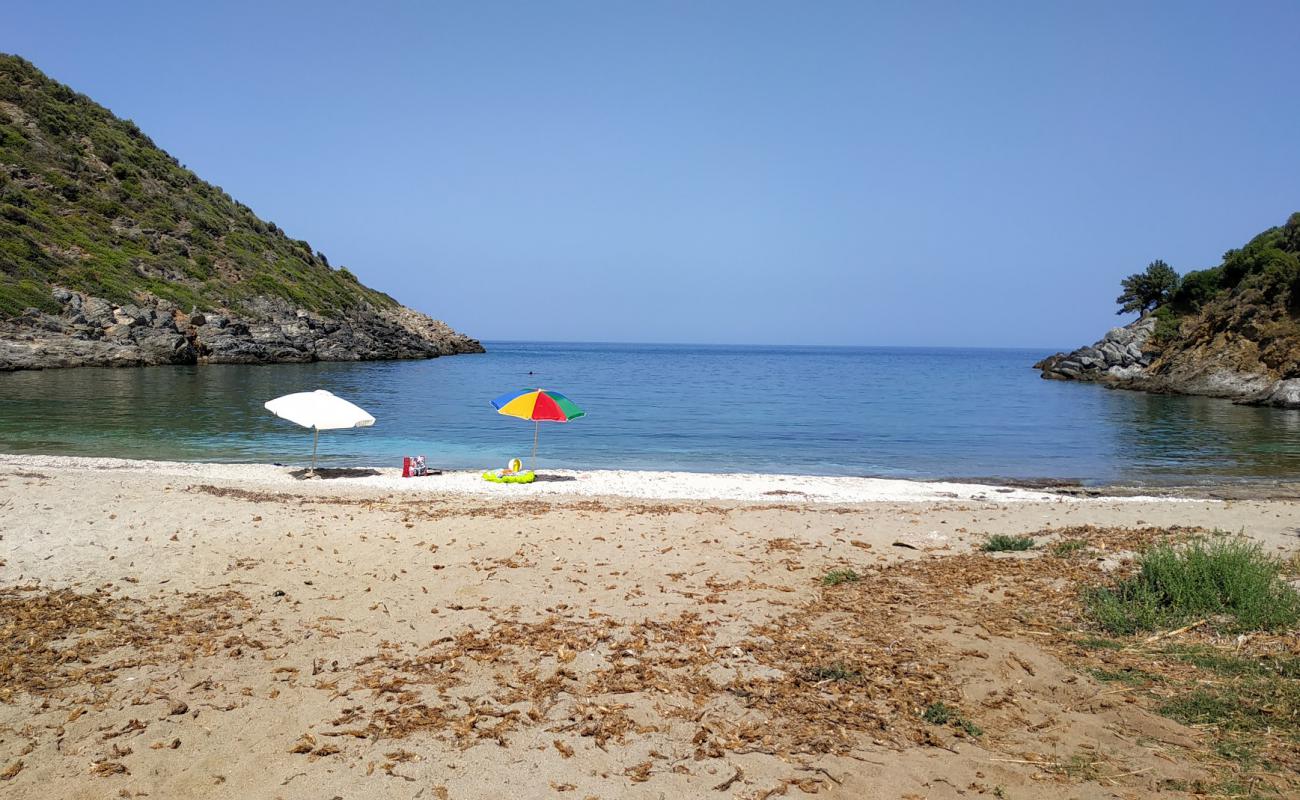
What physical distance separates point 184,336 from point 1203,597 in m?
70.3

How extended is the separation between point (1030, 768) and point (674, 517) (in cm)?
895

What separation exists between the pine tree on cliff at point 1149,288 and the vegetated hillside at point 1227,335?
357mm

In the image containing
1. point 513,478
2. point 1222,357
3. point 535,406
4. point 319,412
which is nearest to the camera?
point 319,412

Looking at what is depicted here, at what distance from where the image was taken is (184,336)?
206 feet

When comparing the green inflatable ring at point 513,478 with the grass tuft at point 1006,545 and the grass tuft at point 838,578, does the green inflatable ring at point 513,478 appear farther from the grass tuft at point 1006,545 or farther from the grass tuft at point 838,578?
the grass tuft at point 1006,545

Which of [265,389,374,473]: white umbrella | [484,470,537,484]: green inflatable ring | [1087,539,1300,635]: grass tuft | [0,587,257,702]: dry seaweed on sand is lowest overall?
[484,470,537,484]: green inflatable ring

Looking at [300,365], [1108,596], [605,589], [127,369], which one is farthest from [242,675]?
[300,365]

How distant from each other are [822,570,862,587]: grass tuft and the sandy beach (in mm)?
Result: 99

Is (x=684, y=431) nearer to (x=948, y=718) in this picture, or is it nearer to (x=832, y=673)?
(x=832, y=673)

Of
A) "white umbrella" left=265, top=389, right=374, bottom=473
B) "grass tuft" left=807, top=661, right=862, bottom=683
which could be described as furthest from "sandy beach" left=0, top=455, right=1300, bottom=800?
"white umbrella" left=265, top=389, right=374, bottom=473

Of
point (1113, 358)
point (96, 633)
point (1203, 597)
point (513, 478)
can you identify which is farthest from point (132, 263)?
point (1113, 358)

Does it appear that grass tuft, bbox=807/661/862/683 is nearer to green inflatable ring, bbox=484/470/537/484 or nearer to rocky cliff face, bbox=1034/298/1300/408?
green inflatable ring, bbox=484/470/537/484

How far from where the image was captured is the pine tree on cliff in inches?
3113

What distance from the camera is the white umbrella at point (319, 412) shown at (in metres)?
17.9
